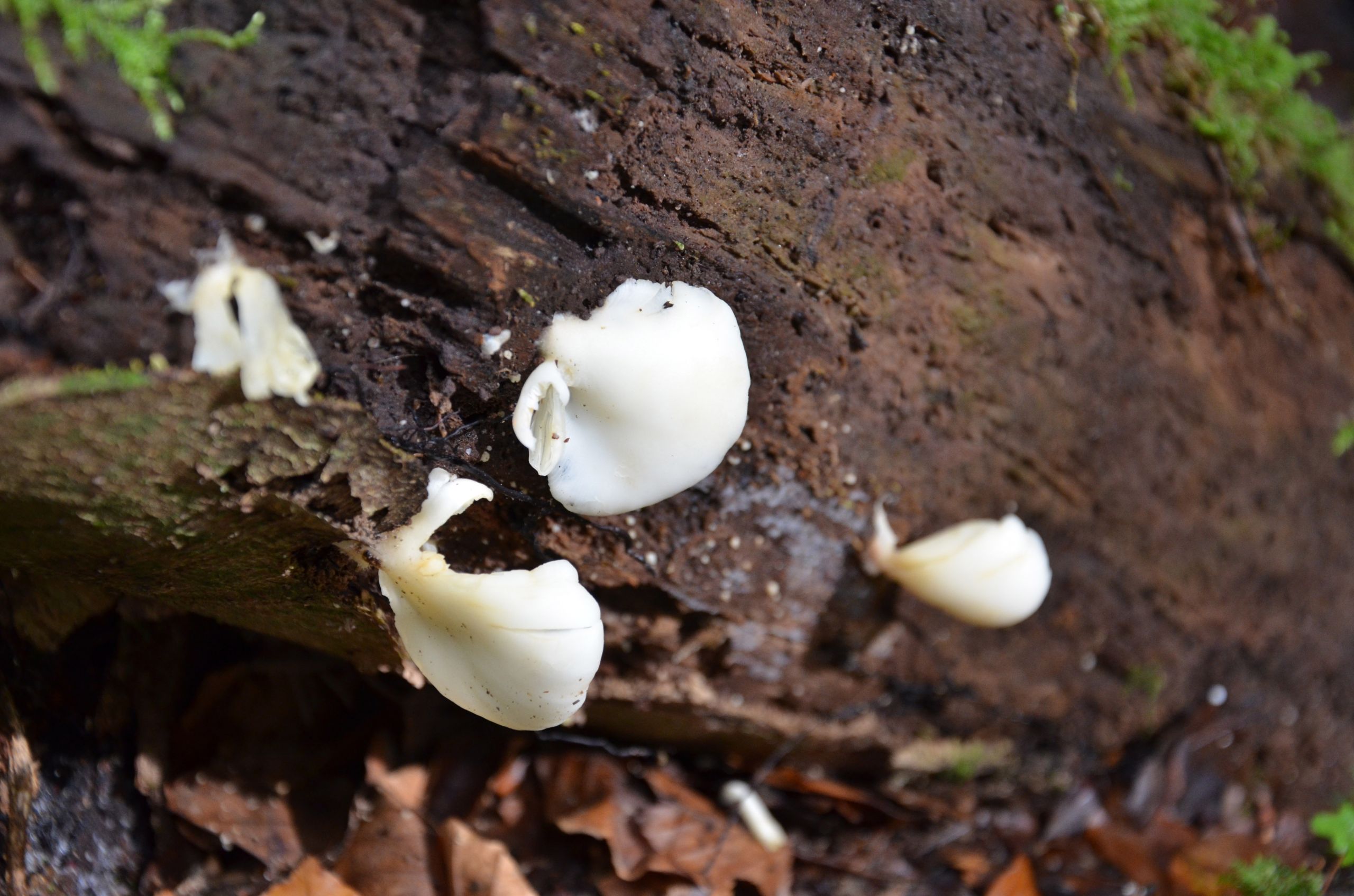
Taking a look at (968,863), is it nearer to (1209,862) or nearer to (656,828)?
(1209,862)

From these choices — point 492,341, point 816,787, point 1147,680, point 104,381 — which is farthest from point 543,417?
point 1147,680

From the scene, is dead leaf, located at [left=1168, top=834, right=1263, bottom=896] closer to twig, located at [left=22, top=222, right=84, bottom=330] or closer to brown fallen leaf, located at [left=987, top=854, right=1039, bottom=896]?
brown fallen leaf, located at [left=987, top=854, right=1039, bottom=896]

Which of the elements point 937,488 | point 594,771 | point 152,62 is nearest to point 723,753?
point 594,771

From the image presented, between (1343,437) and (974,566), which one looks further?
(1343,437)

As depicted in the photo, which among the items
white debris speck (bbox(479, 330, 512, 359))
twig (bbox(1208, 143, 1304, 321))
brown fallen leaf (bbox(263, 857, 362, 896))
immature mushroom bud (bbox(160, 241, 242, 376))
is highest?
twig (bbox(1208, 143, 1304, 321))

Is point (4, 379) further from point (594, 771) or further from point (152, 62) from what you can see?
point (594, 771)

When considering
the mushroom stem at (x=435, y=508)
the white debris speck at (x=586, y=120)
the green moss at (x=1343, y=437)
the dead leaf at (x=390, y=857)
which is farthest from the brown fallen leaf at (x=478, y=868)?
the green moss at (x=1343, y=437)

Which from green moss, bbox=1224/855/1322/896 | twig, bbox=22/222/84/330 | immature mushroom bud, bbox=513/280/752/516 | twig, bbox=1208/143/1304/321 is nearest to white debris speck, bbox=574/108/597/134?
immature mushroom bud, bbox=513/280/752/516
